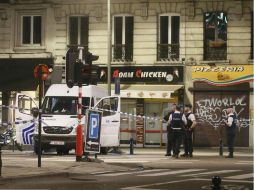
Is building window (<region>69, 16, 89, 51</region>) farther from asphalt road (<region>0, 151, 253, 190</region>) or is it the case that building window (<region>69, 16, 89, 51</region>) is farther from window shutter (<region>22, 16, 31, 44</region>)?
asphalt road (<region>0, 151, 253, 190</region>)

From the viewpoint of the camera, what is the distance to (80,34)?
3581 cm

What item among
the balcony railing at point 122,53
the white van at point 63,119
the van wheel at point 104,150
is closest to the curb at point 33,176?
the white van at point 63,119

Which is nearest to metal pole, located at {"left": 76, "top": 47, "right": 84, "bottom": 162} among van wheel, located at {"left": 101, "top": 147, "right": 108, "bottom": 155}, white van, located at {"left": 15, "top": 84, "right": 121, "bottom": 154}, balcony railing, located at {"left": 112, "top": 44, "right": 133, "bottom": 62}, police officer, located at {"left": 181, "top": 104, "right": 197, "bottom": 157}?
white van, located at {"left": 15, "top": 84, "right": 121, "bottom": 154}

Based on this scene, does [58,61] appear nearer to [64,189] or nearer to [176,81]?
[176,81]

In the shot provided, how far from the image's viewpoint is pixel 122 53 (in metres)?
35.1

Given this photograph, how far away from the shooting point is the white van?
24.3 m

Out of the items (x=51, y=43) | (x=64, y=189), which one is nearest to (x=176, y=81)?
(x=51, y=43)

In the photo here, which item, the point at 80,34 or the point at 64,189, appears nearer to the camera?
the point at 64,189

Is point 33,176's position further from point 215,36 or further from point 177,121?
point 215,36

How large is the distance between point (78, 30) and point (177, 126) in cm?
1302

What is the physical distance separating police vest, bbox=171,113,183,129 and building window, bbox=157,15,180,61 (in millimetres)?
10724

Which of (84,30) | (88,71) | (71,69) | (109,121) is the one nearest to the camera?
(71,69)

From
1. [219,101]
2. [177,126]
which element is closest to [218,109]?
[219,101]

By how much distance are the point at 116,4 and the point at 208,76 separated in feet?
18.5
